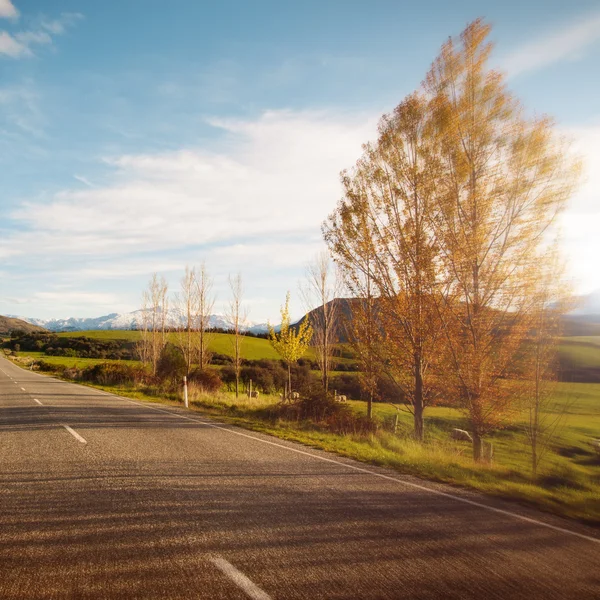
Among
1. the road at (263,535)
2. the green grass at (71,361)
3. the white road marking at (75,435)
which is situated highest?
the road at (263,535)

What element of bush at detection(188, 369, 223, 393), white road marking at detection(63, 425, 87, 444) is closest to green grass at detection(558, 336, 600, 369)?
bush at detection(188, 369, 223, 393)

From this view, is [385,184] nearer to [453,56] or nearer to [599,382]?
[453,56]

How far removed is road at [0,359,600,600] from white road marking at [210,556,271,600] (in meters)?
0.01

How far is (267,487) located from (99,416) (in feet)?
30.1

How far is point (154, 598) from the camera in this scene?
3152 millimetres

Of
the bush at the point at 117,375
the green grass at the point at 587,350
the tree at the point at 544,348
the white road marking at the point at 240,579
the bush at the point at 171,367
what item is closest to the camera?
the white road marking at the point at 240,579

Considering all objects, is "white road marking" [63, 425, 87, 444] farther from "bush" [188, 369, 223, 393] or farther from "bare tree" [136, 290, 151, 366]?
"bare tree" [136, 290, 151, 366]

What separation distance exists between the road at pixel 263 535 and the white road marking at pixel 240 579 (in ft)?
0.05

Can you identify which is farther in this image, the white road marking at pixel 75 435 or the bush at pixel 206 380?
the bush at pixel 206 380

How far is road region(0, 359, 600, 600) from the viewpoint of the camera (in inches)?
133

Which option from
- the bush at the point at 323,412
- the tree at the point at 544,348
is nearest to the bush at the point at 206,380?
the bush at the point at 323,412

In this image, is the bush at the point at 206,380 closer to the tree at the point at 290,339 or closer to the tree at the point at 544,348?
the tree at the point at 290,339

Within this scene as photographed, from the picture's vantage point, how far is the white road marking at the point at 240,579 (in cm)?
316

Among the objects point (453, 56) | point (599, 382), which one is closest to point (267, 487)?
point (453, 56)
